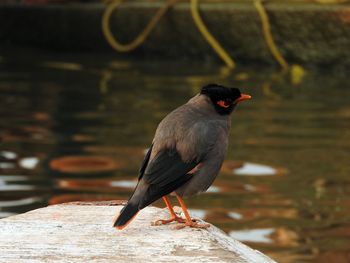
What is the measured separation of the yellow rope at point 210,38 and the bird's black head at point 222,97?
882cm

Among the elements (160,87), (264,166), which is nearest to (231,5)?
(160,87)

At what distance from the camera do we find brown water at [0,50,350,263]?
5809 millimetres

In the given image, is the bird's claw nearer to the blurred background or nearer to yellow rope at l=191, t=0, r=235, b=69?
the blurred background

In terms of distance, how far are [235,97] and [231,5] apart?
922 cm

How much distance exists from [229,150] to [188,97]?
250 cm

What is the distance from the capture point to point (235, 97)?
10.3 ft

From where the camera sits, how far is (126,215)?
9.87 feet

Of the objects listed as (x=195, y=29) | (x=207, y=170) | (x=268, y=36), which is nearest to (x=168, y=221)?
(x=207, y=170)

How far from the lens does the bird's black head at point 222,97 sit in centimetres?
314

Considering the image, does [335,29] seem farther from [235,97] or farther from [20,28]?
[235,97]

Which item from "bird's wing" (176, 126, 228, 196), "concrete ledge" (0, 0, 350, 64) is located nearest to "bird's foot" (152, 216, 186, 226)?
"bird's wing" (176, 126, 228, 196)

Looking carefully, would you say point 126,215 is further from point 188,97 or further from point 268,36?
point 268,36

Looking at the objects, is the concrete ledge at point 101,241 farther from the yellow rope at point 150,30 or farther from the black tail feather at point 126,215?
the yellow rope at point 150,30

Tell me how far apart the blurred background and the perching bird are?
2098mm
